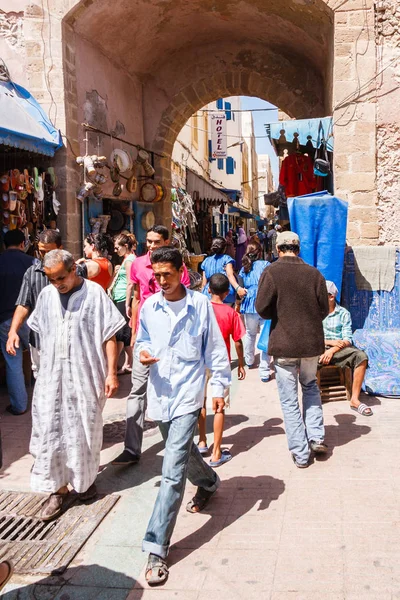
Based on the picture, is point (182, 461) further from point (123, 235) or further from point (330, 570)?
point (123, 235)

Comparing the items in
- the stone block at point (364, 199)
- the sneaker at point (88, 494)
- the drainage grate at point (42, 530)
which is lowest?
the drainage grate at point (42, 530)

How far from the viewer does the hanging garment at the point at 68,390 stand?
3.82 meters

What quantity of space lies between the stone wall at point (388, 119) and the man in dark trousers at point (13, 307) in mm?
4368

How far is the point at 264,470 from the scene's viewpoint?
4.42 meters

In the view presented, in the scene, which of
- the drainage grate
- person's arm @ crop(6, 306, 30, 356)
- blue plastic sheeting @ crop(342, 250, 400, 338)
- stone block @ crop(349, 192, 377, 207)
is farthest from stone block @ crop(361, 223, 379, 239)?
the drainage grate

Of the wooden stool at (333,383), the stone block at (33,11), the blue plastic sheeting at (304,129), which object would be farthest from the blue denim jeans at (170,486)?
the stone block at (33,11)

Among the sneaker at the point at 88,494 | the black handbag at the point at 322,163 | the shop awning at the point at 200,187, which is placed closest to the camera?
the sneaker at the point at 88,494

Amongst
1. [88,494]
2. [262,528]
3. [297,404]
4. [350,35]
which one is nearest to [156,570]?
[262,528]

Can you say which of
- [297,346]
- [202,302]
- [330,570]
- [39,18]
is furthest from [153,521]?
[39,18]

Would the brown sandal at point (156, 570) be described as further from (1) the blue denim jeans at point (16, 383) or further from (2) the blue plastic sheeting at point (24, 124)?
(2) the blue plastic sheeting at point (24, 124)

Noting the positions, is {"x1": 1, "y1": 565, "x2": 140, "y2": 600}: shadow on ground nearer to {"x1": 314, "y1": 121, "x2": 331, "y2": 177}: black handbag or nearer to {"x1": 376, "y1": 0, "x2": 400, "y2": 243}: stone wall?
{"x1": 376, "y1": 0, "x2": 400, "y2": 243}: stone wall

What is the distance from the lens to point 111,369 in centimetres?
390

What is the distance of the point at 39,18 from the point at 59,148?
1788mm

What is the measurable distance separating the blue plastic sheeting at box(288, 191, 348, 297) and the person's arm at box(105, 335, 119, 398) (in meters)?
3.24
